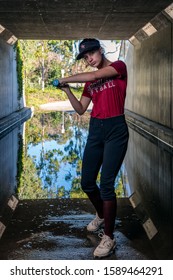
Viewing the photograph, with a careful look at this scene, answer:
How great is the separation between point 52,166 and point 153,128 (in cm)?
502

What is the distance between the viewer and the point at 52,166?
1002cm

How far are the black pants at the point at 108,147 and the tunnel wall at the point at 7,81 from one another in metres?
13.9

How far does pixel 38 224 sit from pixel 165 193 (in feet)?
8.09

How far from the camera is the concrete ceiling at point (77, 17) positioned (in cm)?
1193

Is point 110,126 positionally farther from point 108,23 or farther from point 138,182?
point 108,23

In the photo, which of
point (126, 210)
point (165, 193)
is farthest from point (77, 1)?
point (126, 210)

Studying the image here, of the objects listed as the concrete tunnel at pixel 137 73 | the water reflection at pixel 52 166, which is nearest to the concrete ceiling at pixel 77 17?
the concrete tunnel at pixel 137 73

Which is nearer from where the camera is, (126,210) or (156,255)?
(156,255)

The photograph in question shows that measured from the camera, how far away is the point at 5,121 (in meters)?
16.5

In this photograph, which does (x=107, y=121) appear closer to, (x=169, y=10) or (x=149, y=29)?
(x=169, y=10)

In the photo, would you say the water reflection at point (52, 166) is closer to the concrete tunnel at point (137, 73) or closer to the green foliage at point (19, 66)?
the concrete tunnel at point (137, 73)

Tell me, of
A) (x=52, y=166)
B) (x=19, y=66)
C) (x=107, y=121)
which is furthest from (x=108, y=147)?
(x=19, y=66)

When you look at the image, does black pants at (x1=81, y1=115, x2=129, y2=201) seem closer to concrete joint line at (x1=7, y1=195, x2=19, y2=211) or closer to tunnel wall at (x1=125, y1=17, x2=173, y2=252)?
tunnel wall at (x1=125, y1=17, x2=173, y2=252)

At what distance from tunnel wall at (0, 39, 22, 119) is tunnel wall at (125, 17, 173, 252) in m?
5.05
